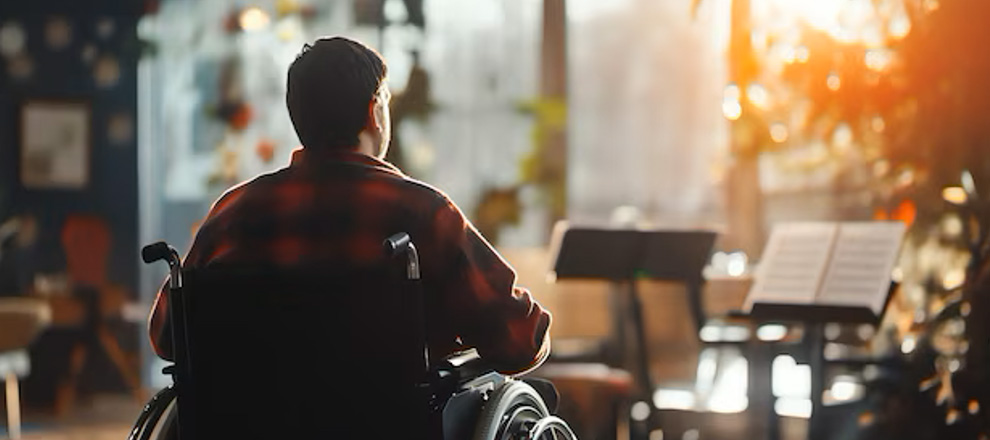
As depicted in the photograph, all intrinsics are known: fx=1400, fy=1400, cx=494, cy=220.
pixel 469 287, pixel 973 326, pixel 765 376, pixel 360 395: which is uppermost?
pixel 469 287

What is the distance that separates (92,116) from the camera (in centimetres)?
811

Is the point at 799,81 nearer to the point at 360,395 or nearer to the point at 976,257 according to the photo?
the point at 976,257

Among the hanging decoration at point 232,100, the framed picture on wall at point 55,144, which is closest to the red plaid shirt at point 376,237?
the hanging decoration at point 232,100

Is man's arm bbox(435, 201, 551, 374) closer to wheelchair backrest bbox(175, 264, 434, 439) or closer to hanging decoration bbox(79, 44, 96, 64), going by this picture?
wheelchair backrest bbox(175, 264, 434, 439)

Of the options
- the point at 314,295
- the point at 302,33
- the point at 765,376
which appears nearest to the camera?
the point at 314,295

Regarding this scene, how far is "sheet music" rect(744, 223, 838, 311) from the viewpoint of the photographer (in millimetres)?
4146

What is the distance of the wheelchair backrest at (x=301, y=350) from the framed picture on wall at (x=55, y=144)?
239 inches

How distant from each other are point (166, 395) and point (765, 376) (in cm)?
292

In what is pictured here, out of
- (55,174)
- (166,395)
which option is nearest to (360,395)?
(166,395)

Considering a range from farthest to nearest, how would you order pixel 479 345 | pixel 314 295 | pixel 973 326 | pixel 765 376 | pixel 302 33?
1. pixel 302 33
2. pixel 765 376
3. pixel 973 326
4. pixel 479 345
5. pixel 314 295

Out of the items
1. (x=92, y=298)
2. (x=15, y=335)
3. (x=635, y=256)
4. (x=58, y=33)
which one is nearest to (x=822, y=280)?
(x=635, y=256)

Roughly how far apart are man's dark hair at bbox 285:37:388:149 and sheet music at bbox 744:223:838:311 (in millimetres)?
2092

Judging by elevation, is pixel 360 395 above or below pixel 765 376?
above

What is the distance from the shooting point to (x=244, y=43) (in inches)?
302
